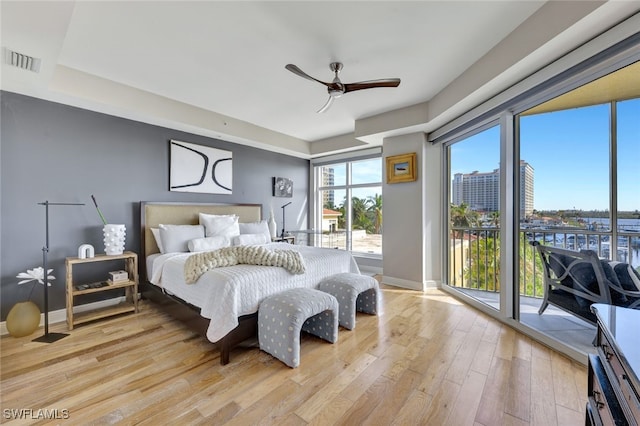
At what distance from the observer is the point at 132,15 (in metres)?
2.01

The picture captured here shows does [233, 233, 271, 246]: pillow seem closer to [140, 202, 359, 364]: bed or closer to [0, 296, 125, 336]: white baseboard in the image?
[140, 202, 359, 364]: bed

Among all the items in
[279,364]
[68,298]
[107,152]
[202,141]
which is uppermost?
[202,141]

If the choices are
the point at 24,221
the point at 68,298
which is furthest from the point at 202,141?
the point at 68,298

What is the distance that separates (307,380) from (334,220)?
168 inches

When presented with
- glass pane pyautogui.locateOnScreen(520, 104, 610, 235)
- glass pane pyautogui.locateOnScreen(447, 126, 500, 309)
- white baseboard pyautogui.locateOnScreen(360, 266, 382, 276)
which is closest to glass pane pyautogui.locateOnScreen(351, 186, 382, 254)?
white baseboard pyautogui.locateOnScreen(360, 266, 382, 276)

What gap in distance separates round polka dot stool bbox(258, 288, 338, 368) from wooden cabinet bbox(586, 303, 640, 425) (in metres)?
1.62

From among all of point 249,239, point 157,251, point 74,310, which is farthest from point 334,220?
point 74,310

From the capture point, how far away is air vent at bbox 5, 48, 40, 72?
211cm

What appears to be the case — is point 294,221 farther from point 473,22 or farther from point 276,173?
point 473,22

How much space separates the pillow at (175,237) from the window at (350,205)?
245cm

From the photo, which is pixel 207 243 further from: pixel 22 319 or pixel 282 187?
pixel 282 187

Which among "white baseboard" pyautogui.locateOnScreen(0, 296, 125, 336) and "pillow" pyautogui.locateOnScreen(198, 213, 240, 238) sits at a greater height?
"pillow" pyautogui.locateOnScreen(198, 213, 240, 238)

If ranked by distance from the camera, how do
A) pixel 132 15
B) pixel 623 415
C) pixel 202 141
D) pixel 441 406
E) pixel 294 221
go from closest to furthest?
pixel 623 415
pixel 441 406
pixel 132 15
pixel 202 141
pixel 294 221

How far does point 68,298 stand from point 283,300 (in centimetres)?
234
